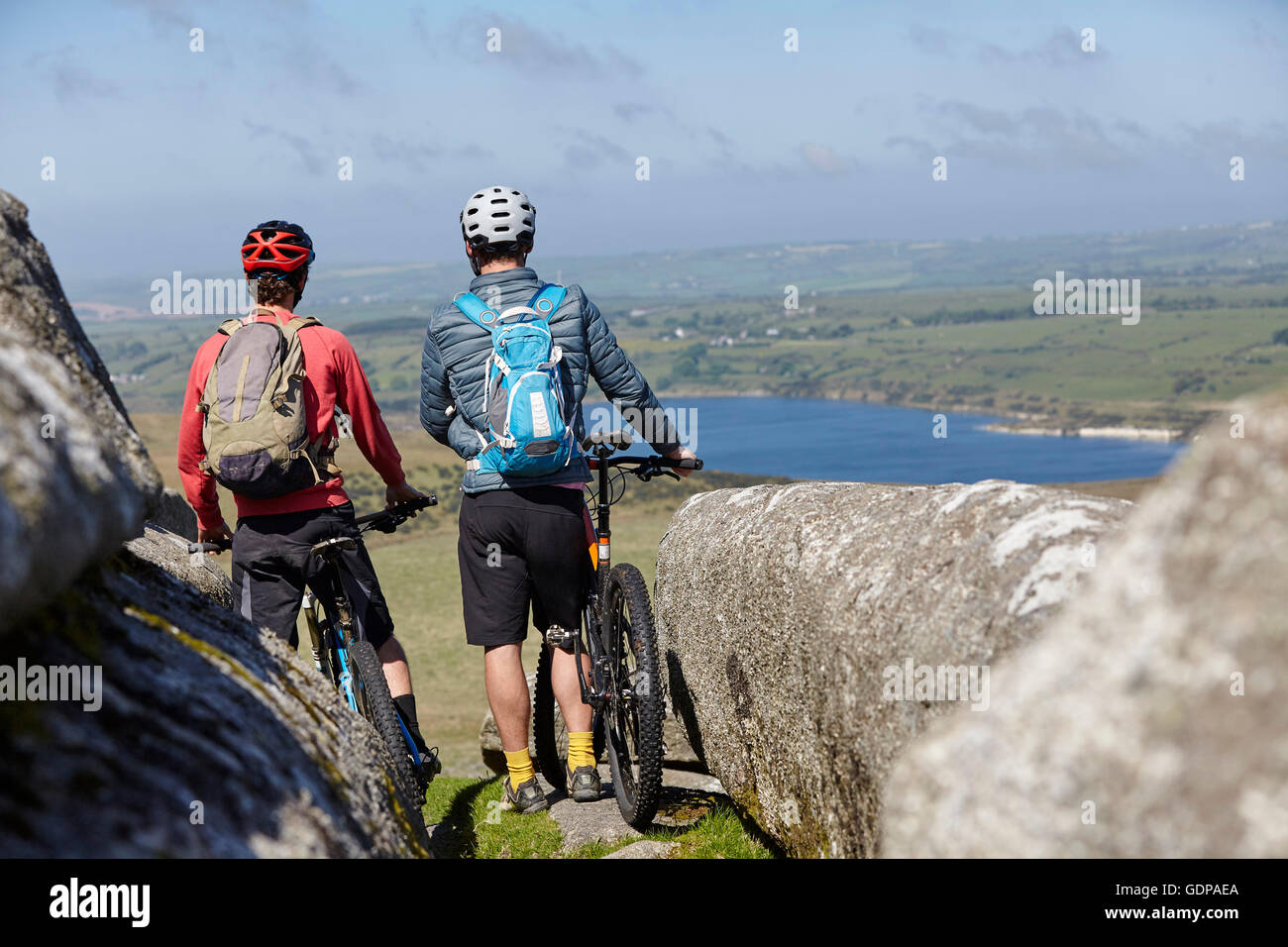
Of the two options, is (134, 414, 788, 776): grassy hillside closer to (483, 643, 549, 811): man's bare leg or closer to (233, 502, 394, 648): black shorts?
(233, 502, 394, 648): black shorts

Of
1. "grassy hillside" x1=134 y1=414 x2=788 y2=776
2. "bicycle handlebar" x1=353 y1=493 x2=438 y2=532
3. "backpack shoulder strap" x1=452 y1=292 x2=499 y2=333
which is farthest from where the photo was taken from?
"grassy hillside" x1=134 y1=414 x2=788 y2=776

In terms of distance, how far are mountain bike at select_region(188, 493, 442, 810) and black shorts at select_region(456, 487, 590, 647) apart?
662 millimetres

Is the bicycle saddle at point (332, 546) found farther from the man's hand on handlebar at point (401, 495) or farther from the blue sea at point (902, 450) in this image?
the blue sea at point (902, 450)

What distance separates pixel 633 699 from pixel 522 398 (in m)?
1.88

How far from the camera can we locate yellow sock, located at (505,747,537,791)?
6.98 metres

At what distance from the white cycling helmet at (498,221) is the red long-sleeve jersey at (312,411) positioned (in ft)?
3.25

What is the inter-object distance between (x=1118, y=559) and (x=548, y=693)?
5888mm

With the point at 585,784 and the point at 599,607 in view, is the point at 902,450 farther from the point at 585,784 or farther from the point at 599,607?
the point at 599,607

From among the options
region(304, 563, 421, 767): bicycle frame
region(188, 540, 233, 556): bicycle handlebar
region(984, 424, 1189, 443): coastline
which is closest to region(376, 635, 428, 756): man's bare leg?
region(304, 563, 421, 767): bicycle frame

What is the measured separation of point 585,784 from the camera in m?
6.95

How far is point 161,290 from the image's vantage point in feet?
39.5

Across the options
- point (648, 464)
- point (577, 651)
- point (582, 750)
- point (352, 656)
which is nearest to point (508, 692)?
point (577, 651)

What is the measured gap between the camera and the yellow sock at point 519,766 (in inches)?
275
